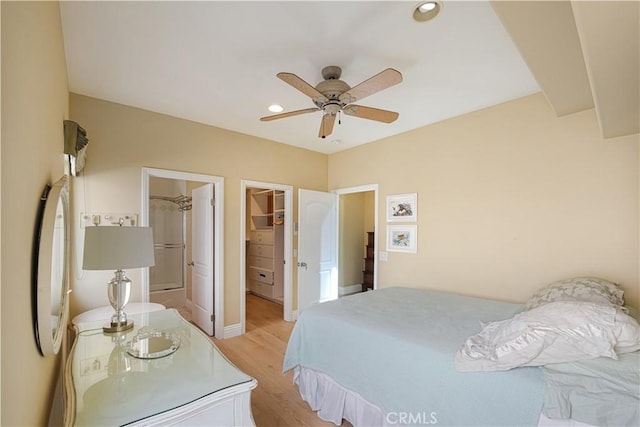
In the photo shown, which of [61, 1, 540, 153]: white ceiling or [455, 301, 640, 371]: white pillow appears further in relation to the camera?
[61, 1, 540, 153]: white ceiling

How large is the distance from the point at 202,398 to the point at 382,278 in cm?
324

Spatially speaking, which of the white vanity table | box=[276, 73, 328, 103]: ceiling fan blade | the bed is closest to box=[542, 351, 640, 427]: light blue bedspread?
the bed

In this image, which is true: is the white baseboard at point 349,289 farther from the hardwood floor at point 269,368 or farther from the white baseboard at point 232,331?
the white baseboard at point 232,331

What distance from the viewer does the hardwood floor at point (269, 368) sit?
2.20 meters

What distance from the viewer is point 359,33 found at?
190 centimetres

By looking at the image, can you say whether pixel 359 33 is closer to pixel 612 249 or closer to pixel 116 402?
pixel 116 402

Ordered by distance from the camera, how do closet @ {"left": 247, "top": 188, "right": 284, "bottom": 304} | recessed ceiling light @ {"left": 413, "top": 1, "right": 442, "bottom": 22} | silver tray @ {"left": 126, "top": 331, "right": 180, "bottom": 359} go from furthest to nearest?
1. closet @ {"left": 247, "top": 188, "right": 284, "bottom": 304}
2. recessed ceiling light @ {"left": 413, "top": 1, "right": 442, "bottom": 22}
3. silver tray @ {"left": 126, "top": 331, "right": 180, "bottom": 359}

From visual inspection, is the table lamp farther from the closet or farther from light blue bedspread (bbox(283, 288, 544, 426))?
the closet

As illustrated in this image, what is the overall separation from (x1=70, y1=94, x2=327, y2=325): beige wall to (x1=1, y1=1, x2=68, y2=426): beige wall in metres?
1.98

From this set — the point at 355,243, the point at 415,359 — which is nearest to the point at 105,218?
the point at 415,359

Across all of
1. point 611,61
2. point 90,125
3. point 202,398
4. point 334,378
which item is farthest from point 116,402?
point 90,125

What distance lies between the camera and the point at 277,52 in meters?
2.10

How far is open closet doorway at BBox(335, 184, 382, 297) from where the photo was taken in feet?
19.1

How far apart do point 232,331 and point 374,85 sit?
3.29 m
